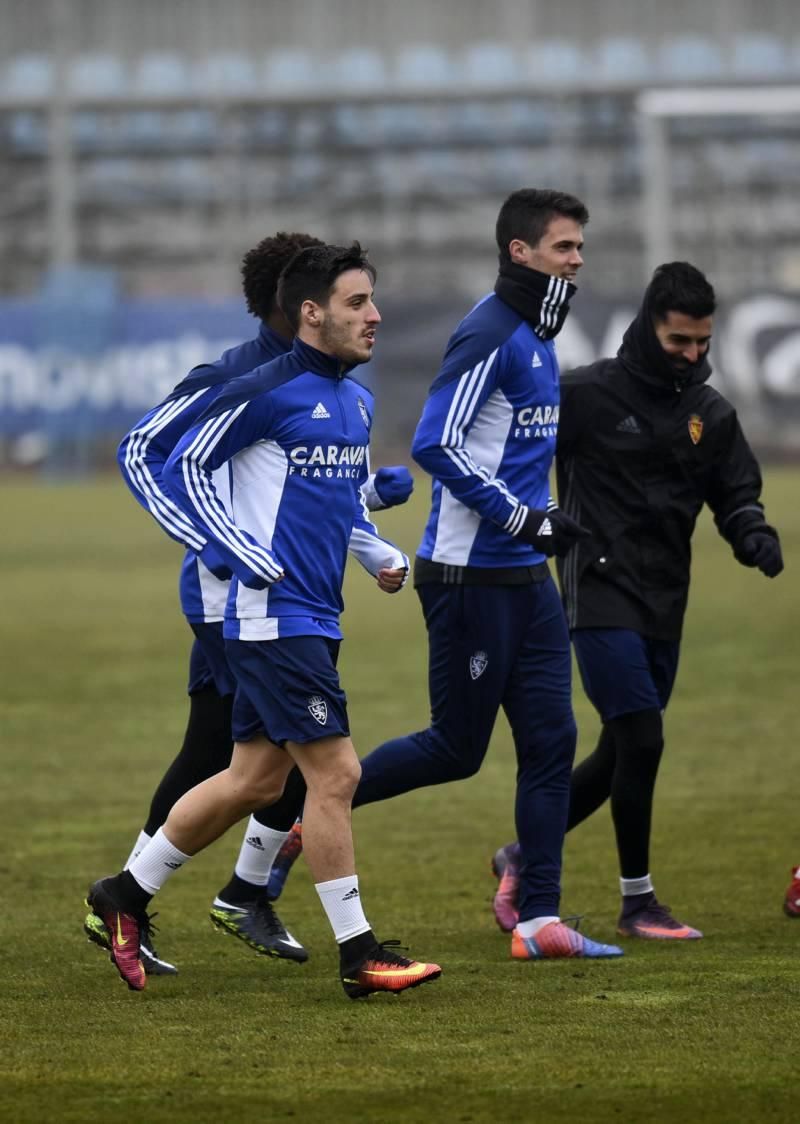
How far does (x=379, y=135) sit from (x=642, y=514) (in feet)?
131

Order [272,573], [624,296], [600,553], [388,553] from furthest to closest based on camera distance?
[624,296], [600,553], [388,553], [272,573]

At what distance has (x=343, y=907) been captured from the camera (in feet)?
17.3

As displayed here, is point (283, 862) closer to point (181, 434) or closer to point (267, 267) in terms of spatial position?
point (181, 434)

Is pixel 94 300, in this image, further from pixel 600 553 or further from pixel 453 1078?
pixel 453 1078

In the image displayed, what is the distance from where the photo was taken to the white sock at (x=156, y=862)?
Result: 5570mm

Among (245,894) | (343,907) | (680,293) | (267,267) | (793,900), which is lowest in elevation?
(793,900)

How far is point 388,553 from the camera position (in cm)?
580

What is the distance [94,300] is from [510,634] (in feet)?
95.7

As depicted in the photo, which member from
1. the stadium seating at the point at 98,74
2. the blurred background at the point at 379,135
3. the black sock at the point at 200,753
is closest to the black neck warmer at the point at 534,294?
the black sock at the point at 200,753

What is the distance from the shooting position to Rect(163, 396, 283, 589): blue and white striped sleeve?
5199 millimetres

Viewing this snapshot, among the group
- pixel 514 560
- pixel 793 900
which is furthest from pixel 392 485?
pixel 793 900

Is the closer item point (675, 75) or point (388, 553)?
point (388, 553)

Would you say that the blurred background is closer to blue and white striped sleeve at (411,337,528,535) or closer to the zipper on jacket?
blue and white striped sleeve at (411,337,528,535)

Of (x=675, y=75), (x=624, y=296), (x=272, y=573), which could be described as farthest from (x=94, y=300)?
(x=272, y=573)
